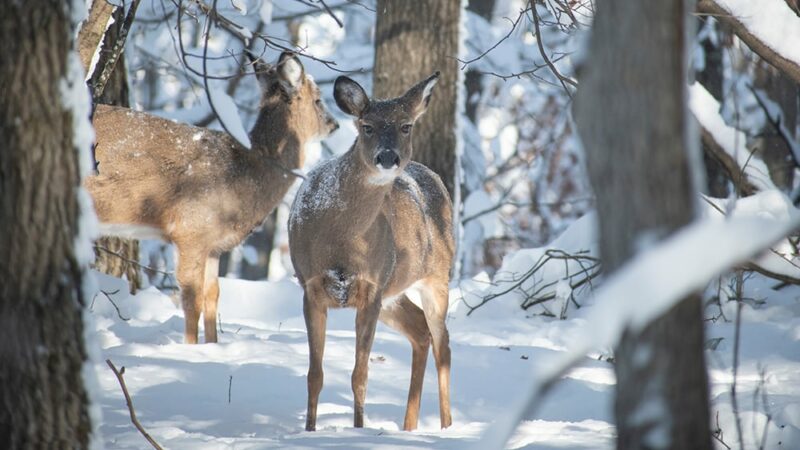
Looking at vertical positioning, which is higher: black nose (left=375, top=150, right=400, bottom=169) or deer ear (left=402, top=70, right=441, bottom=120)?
deer ear (left=402, top=70, right=441, bottom=120)

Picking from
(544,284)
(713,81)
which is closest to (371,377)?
(544,284)

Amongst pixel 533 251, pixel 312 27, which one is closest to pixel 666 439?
pixel 533 251

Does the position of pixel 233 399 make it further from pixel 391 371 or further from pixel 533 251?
pixel 533 251

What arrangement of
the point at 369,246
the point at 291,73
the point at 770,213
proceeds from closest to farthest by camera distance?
the point at 369,246
the point at 770,213
the point at 291,73

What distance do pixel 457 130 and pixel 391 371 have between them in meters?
3.14

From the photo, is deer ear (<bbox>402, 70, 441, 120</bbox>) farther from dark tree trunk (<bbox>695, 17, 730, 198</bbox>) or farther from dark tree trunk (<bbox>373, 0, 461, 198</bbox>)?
dark tree trunk (<bbox>695, 17, 730, 198</bbox>)

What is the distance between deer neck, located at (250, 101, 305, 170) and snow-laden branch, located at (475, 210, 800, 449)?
6.64 metres

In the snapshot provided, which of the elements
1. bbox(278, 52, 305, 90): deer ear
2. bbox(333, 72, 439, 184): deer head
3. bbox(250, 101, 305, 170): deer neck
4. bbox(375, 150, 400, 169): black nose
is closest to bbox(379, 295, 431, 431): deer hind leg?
bbox(333, 72, 439, 184): deer head

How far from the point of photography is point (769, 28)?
5160 mm

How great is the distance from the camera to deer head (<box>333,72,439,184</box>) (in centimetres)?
566

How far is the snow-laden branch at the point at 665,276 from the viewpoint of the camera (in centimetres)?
192

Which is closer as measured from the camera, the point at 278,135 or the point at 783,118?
the point at 278,135

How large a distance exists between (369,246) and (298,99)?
3316mm

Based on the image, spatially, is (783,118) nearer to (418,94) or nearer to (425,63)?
(425,63)
